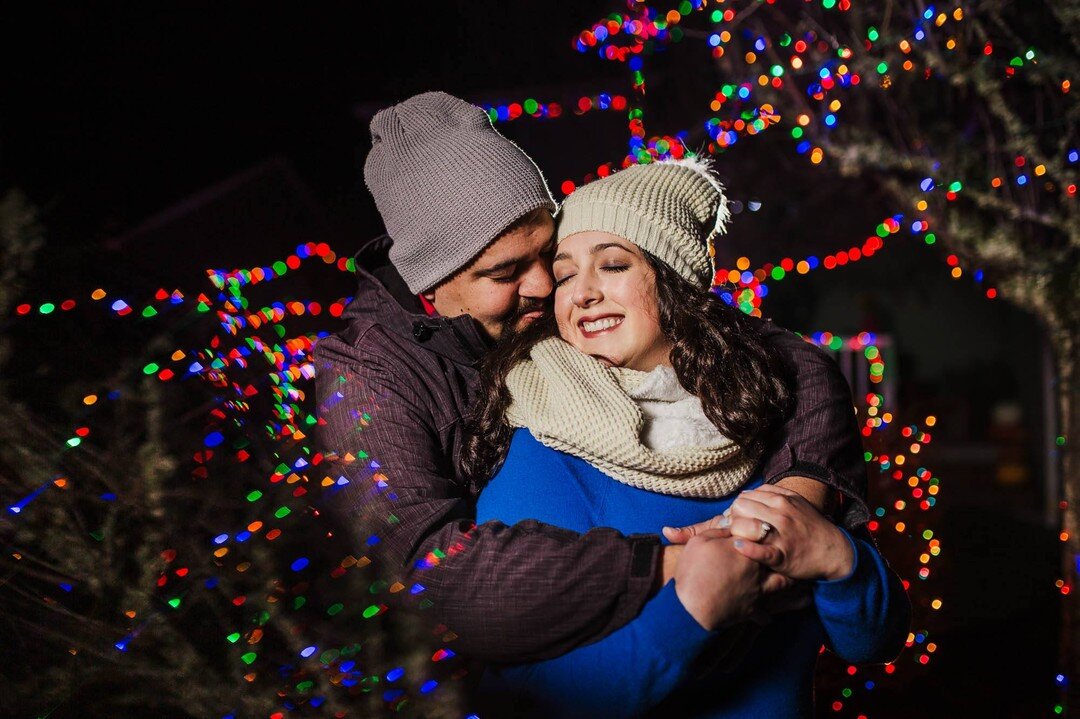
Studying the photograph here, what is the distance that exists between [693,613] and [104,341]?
3.12ft

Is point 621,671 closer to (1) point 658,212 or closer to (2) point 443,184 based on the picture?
(1) point 658,212

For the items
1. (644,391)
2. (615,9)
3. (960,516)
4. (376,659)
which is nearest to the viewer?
(376,659)

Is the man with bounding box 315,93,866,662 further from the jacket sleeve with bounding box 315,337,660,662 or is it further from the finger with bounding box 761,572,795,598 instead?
the finger with bounding box 761,572,795,598

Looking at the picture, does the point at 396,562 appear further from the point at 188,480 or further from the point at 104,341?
the point at 104,341

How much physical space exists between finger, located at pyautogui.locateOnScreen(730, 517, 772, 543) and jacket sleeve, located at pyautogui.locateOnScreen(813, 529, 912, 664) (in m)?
0.18

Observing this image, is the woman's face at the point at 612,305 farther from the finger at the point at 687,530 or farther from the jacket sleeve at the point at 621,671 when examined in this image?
the jacket sleeve at the point at 621,671

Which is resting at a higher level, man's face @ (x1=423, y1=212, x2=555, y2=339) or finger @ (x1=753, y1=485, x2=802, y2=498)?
Result: man's face @ (x1=423, y1=212, x2=555, y2=339)

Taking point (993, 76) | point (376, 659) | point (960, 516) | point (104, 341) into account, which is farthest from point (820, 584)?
point (960, 516)

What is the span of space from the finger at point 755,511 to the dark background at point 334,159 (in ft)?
3.36

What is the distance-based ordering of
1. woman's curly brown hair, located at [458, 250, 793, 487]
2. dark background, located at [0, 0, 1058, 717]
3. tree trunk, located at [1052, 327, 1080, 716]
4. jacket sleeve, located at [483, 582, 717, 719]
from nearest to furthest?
jacket sleeve, located at [483, 582, 717, 719], woman's curly brown hair, located at [458, 250, 793, 487], dark background, located at [0, 0, 1058, 717], tree trunk, located at [1052, 327, 1080, 716]

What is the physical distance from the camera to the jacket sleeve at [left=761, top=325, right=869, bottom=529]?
72.3 inches

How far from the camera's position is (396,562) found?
1.54m

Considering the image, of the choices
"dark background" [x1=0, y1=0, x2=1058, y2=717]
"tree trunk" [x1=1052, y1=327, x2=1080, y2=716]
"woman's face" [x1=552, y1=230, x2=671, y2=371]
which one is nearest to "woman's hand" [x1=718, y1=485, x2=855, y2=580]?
"woman's face" [x1=552, y1=230, x2=671, y2=371]

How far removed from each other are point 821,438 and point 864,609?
33 centimetres
